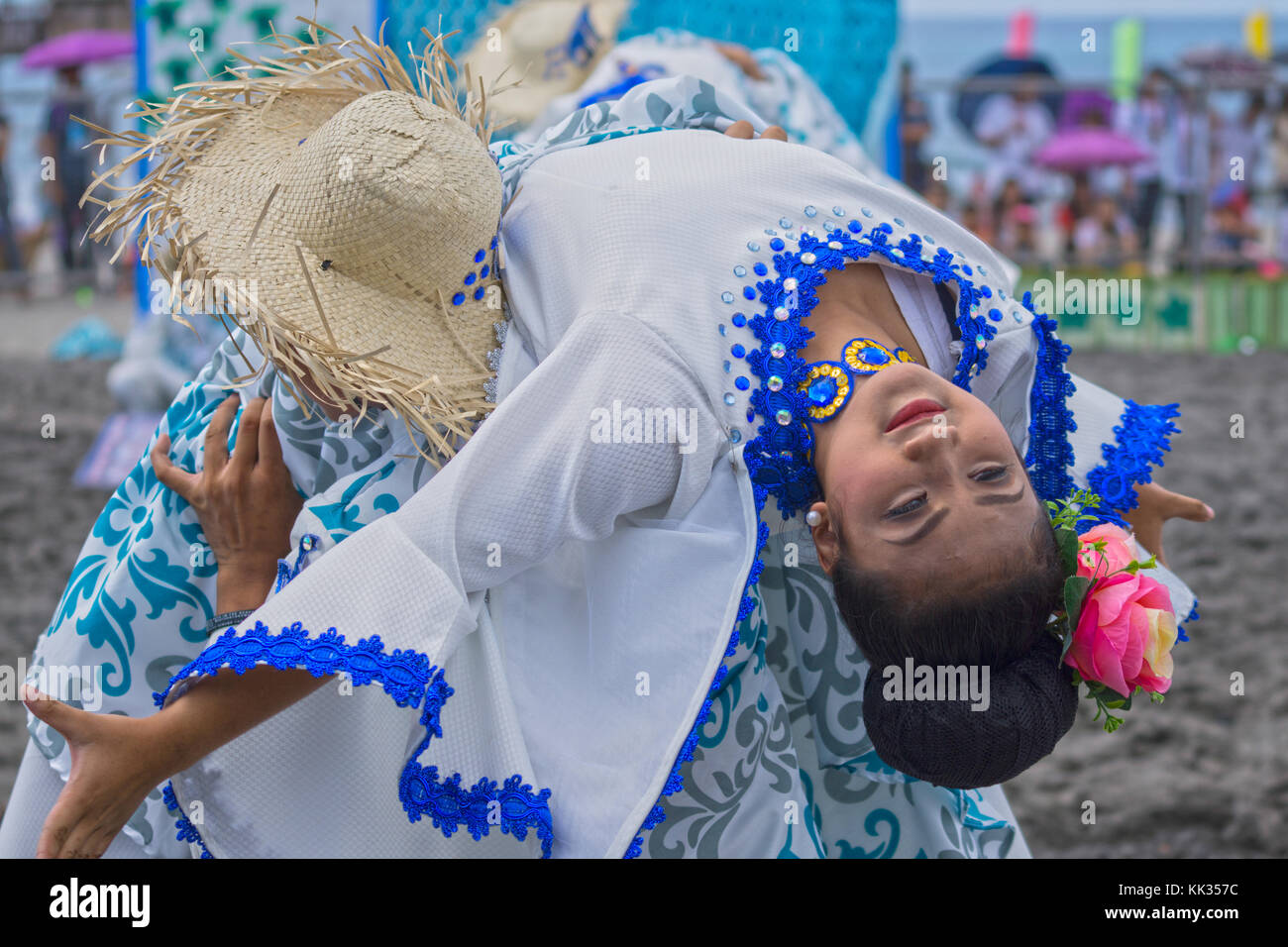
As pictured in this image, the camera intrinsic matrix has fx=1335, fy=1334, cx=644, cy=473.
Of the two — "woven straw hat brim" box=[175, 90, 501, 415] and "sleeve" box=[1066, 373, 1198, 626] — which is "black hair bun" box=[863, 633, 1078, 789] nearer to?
"sleeve" box=[1066, 373, 1198, 626]

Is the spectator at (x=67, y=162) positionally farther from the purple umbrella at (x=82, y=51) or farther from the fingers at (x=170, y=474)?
the fingers at (x=170, y=474)

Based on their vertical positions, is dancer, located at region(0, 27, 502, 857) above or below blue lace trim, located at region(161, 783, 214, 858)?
above

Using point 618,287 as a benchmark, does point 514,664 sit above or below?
below

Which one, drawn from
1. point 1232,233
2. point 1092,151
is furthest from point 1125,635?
point 1232,233

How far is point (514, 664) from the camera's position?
176cm

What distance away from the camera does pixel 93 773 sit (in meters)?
1.55

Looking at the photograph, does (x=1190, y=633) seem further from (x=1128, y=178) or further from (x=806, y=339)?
(x=1128, y=178)

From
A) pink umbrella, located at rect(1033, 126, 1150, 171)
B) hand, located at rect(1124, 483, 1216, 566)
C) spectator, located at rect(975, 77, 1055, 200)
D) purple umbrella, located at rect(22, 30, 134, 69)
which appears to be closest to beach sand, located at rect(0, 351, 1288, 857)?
hand, located at rect(1124, 483, 1216, 566)

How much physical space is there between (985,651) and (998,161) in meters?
9.37

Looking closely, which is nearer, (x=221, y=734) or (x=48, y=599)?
(x=221, y=734)

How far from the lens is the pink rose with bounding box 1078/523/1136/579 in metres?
1.72
